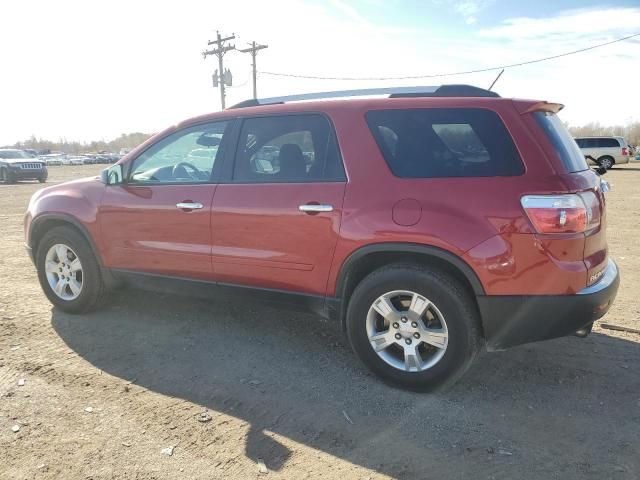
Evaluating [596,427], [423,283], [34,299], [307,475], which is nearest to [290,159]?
[423,283]

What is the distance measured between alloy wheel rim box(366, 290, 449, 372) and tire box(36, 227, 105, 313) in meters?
2.63

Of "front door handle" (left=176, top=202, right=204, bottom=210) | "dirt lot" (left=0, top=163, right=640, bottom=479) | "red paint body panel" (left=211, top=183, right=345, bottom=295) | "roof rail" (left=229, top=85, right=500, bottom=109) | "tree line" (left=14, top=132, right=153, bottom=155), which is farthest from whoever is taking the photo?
"tree line" (left=14, top=132, right=153, bottom=155)

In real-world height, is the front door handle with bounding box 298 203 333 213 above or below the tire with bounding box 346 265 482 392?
above

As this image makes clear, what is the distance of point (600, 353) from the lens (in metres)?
3.69

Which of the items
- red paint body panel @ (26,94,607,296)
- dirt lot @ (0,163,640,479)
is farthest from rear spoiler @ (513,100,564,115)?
dirt lot @ (0,163,640,479)

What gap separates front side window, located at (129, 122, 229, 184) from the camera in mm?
3918

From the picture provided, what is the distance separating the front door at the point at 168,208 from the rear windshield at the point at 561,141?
2.24 m

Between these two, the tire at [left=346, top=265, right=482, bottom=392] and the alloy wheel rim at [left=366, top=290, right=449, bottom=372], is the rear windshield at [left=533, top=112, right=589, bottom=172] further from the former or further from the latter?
the alloy wheel rim at [left=366, top=290, right=449, bottom=372]

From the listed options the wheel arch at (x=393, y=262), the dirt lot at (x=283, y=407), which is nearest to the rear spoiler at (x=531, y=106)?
the wheel arch at (x=393, y=262)

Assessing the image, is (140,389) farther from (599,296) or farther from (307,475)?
(599,296)

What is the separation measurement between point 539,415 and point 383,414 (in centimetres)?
90

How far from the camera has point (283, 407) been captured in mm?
3045

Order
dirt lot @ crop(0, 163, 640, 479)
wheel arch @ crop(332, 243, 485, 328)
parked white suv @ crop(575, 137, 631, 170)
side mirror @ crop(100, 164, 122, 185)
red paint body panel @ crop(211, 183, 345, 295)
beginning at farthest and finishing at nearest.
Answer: parked white suv @ crop(575, 137, 631, 170) < side mirror @ crop(100, 164, 122, 185) < red paint body panel @ crop(211, 183, 345, 295) < wheel arch @ crop(332, 243, 485, 328) < dirt lot @ crop(0, 163, 640, 479)

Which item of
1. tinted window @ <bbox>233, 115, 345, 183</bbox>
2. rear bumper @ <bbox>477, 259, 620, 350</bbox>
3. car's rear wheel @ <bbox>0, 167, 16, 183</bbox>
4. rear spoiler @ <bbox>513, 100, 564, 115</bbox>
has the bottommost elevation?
car's rear wheel @ <bbox>0, 167, 16, 183</bbox>
